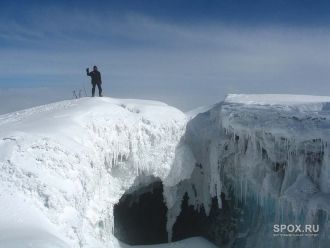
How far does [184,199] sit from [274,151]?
4679 mm

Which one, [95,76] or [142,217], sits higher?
[95,76]

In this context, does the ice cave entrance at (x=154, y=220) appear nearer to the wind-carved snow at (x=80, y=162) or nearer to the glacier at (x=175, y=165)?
the glacier at (x=175, y=165)

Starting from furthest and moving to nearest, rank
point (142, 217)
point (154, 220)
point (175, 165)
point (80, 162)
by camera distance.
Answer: point (154, 220), point (142, 217), point (175, 165), point (80, 162)

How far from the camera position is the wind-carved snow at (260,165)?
1380 centimetres

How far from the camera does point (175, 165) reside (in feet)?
49.8

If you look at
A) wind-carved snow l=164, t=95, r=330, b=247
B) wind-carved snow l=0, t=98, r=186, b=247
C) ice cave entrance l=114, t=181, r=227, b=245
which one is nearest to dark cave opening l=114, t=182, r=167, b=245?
ice cave entrance l=114, t=181, r=227, b=245

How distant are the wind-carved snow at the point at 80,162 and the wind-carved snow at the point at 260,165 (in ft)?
4.64

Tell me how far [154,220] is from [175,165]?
156 inches

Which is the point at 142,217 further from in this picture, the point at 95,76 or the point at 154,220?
the point at 95,76

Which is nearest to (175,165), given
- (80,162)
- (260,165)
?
(260,165)

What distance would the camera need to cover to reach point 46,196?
28.0ft

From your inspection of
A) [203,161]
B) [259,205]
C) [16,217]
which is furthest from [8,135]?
[259,205]

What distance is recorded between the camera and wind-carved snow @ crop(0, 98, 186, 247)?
827 cm

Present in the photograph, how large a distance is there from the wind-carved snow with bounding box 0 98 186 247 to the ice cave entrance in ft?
9.83
